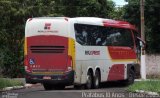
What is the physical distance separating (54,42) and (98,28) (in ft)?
11.3

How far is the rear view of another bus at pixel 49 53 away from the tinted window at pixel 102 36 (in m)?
0.95

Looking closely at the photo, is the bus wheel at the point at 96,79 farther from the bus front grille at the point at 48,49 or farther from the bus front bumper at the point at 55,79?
the bus front grille at the point at 48,49

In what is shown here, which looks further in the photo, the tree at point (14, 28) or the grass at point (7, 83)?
the tree at point (14, 28)

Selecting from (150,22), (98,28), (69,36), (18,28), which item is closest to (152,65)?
(150,22)

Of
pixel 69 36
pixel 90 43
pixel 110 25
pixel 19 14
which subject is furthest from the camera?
pixel 19 14

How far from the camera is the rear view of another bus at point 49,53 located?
24.3 metres

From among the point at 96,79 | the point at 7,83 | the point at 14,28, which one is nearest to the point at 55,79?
the point at 96,79

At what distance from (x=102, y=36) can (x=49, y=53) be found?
12.9 feet

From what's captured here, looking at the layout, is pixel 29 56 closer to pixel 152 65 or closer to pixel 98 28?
pixel 98 28

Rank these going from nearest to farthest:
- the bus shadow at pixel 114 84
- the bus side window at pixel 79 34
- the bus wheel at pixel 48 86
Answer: the bus side window at pixel 79 34
the bus wheel at pixel 48 86
the bus shadow at pixel 114 84

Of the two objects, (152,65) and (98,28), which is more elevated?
(98,28)

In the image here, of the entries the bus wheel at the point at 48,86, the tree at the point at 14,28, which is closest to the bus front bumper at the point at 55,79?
the bus wheel at the point at 48,86

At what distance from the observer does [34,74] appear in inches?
976

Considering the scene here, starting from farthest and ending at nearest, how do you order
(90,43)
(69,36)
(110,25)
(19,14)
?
(19,14) → (110,25) → (90,43) → (69,36)
